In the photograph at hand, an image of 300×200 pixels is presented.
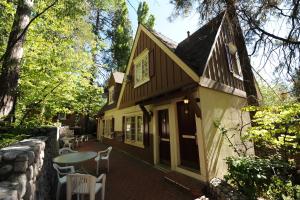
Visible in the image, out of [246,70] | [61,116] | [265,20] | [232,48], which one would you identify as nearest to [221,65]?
[232,48]

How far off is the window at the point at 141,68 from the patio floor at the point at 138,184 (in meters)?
3.74

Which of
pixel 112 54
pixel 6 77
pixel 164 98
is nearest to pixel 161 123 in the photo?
pixel 164 98

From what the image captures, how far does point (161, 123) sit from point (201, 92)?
249 cm

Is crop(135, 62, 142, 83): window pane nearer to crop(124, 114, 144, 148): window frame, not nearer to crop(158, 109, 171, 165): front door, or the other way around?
crop(124, 114, 144, 148): window frame

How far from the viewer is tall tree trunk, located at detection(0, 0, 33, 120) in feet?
15.2

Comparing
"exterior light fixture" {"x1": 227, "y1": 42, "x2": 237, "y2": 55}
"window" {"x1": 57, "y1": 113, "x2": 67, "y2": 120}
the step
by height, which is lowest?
the step

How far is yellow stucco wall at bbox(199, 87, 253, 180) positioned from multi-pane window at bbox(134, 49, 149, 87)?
3.06 metres

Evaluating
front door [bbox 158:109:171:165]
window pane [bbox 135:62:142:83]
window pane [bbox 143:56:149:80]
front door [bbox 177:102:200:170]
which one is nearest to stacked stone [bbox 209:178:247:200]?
front door [bbox 177:102:200:170]

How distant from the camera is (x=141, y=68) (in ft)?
27.4

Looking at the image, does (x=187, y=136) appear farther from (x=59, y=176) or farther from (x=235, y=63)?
(x=235, y=63)

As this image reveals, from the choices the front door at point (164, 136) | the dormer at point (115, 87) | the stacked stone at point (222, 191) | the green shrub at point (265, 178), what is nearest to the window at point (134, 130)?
the front door at point (164, 136)

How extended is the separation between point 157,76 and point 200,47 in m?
1.93

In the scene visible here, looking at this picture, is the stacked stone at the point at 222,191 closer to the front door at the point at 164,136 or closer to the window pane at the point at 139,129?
the front door at the point at 164,136

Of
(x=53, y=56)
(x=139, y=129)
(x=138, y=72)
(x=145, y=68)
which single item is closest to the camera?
(x=53, y=56)
